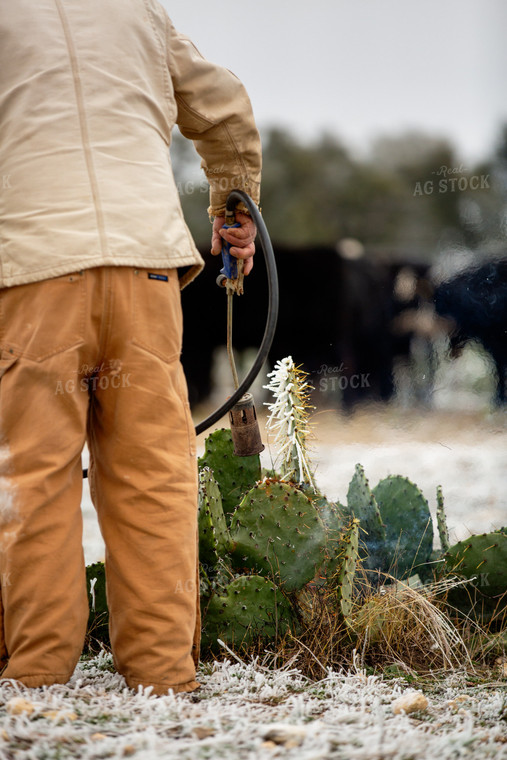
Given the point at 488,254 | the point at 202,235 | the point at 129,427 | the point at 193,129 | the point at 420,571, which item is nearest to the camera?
the point at 129,427

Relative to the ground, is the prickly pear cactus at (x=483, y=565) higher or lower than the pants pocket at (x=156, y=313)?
lower

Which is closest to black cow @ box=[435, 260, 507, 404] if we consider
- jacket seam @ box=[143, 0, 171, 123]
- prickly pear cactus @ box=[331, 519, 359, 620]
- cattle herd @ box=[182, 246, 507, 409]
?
cattle herd @ box=[182, 246, 507, 409]

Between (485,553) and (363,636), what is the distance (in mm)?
338

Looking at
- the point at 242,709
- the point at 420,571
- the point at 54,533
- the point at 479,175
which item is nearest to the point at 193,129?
the point at 54,533

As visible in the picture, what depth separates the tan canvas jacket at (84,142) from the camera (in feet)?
3.75

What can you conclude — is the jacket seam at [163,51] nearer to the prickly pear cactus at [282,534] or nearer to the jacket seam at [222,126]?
the jacket seam at [222,126]

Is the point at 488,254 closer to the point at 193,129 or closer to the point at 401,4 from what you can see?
the point at 401,4

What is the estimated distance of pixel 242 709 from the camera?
1.06m

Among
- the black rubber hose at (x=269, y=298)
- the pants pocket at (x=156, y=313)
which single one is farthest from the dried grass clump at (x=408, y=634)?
the pants pocket at (x=156, y=313)

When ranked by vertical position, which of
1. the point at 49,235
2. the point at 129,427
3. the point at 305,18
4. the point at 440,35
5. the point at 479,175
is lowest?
the point at 129,427

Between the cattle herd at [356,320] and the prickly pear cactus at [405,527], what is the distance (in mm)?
586

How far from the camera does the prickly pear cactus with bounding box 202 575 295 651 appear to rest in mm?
1414

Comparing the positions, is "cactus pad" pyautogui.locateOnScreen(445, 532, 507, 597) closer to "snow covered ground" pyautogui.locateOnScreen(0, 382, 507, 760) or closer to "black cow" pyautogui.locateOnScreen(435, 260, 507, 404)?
"snow covered ground" pyautogui.locateOnScreen(0, 382, 507, 760)

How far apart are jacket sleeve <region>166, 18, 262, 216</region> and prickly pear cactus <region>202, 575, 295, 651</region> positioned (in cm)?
76
